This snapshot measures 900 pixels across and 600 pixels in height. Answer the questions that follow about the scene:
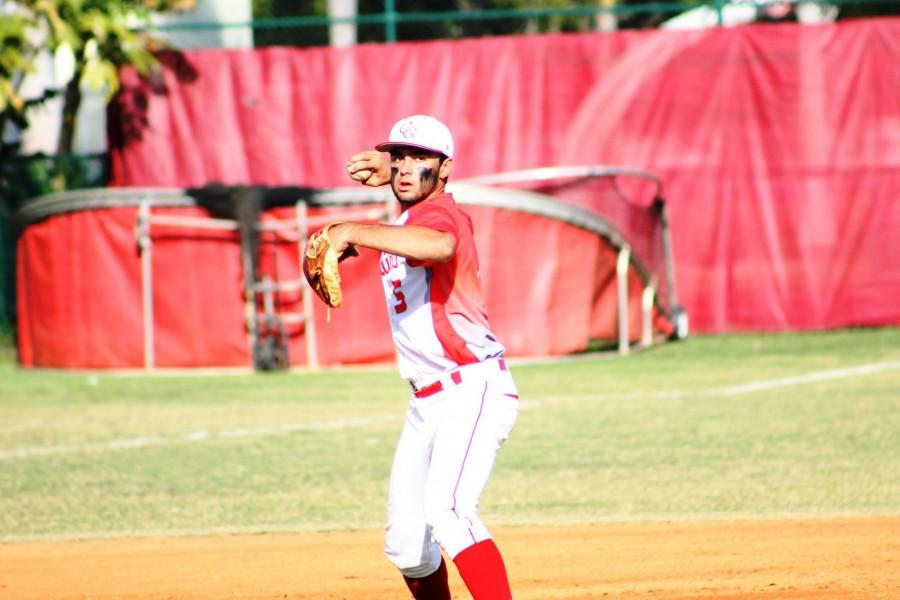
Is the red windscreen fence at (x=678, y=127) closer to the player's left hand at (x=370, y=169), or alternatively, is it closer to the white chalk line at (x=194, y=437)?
the white chalk line at (x=194, y=437)

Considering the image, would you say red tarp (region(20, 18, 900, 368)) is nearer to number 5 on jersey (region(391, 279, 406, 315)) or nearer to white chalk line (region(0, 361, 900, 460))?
white chalk line (region(0, 361, 900, 460))

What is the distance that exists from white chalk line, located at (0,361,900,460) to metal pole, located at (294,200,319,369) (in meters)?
3.61

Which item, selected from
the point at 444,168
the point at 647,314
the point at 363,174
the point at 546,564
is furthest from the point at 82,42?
the point at 444,168

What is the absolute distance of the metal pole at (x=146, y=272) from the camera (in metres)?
15.7

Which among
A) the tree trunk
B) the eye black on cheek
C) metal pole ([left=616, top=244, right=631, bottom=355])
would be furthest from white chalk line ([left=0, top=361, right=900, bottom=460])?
the tree trunk

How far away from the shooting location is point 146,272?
15.7m

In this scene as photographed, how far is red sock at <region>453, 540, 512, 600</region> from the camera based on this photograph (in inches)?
193

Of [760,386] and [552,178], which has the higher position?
[552,178]

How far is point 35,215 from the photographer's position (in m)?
16.3

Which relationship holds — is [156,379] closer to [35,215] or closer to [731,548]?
[35,215]

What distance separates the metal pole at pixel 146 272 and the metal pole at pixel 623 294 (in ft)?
16.2

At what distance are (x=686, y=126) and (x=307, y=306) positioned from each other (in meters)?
5.27

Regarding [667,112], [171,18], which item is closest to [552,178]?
[667,112]

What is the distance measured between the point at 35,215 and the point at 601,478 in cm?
914
